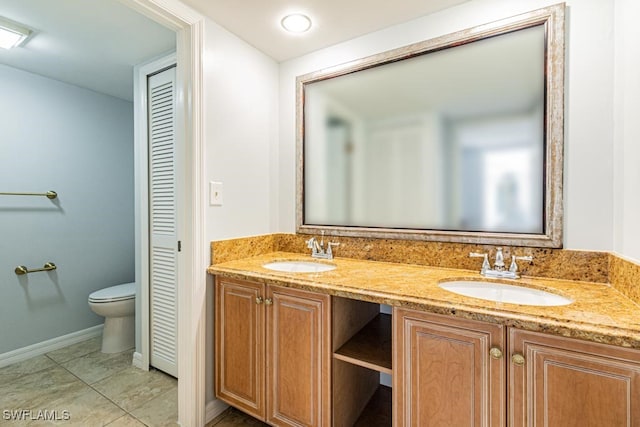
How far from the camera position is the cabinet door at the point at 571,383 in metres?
0.79

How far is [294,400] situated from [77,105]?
9.41 ft

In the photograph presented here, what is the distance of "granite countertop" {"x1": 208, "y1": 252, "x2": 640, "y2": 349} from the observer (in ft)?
2.70

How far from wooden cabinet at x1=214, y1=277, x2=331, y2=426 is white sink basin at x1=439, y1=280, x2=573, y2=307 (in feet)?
1.96

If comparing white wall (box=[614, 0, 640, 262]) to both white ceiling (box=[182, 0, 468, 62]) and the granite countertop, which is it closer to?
the granite countertop

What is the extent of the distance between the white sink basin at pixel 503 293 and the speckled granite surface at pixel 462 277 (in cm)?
3

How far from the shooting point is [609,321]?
83cm

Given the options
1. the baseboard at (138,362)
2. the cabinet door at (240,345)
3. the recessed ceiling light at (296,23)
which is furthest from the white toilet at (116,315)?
the recessed ceiling light at (296,23)

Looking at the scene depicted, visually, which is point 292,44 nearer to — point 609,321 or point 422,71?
point 422,71

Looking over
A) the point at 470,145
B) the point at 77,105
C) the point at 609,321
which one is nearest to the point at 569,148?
the point at 470,145

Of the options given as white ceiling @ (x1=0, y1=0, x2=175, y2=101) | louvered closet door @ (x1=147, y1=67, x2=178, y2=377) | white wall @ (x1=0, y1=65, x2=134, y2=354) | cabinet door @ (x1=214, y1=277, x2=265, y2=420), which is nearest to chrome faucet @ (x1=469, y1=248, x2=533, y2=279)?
cabinet door @ (x1=214, y1=277, x2=265, y2=420)

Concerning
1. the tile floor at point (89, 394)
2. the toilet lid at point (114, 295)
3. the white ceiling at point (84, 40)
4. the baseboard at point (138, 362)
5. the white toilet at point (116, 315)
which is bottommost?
the tile floor at point (89, 394)

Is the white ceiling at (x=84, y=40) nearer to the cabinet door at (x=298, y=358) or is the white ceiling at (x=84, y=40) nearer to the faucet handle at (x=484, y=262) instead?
the cabinet door at (x=298, y=358)

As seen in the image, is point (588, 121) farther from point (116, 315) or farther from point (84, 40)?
point (116, 315)

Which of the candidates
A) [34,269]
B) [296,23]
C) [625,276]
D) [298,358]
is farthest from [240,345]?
[34,269]
